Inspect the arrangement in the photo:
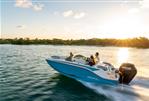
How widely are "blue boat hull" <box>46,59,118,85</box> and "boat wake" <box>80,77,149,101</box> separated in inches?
13.0

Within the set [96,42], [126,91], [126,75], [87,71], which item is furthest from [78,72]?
[96,42]

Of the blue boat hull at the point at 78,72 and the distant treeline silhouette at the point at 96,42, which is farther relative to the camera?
the distant treeline silhouette at the point at 96,42

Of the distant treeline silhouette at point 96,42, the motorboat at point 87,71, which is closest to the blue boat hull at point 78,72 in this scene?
the motorboat at point 87,71

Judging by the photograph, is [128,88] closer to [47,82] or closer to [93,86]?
[93,86]

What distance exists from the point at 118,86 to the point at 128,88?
0.64m

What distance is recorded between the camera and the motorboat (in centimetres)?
1284

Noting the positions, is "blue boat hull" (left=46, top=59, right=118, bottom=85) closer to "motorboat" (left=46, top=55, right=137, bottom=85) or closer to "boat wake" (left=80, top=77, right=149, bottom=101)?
"motorboat" (left=46, top=55, right=137, bottom=85)

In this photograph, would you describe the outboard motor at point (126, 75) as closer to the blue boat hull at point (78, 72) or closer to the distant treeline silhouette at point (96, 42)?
the blue boat hull at point (78, 72)

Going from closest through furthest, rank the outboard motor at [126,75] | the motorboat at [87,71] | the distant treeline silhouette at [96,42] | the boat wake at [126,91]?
the boat wake at [126,91]
the outboard motor at [126,75]
the motorboat at [87,71]
the distant treeline silhouette at [96,42]

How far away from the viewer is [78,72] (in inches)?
547

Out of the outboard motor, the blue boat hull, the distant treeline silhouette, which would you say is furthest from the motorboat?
the distant treeline silhouette

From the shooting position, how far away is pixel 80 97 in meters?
10.8

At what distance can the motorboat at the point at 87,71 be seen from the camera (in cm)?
1284

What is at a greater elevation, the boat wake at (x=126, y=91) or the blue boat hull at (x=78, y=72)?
the blue boat hull at (x=78, y=72)
